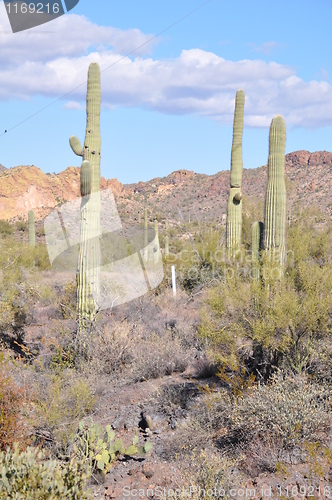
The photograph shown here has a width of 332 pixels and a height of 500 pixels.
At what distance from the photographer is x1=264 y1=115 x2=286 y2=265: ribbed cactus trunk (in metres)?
10.3

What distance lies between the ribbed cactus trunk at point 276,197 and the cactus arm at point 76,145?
13.4ft

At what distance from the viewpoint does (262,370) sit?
282 inches

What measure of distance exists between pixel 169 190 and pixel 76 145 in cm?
6125

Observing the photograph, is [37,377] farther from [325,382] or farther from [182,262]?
[182,262]

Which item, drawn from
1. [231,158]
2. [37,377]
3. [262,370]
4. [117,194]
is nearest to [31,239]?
[231,158]

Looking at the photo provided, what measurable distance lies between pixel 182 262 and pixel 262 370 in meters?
9.17

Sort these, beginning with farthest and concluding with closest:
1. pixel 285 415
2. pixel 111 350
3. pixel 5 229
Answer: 1. pixel 5 229
2. pixel 111 350
3. pixel 285 415

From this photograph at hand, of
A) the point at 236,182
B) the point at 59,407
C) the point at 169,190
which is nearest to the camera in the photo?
the point at 59,407

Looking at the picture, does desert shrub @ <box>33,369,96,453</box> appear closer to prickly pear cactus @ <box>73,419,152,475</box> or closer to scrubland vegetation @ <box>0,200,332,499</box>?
scrubland vegetation @ <box>0,200,332,499</box>

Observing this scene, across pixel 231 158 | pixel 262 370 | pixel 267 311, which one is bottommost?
pixel 262 370

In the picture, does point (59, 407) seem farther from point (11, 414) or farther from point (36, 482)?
point (36, 482)

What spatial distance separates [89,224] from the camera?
10.1 meters

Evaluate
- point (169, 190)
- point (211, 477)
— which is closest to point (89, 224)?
point (211, 477)

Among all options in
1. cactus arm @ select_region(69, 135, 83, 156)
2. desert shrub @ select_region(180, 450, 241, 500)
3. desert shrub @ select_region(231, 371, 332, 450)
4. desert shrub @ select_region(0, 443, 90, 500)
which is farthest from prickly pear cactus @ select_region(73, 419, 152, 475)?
cactus arm @ select_region(69, 135, 83, 156)
